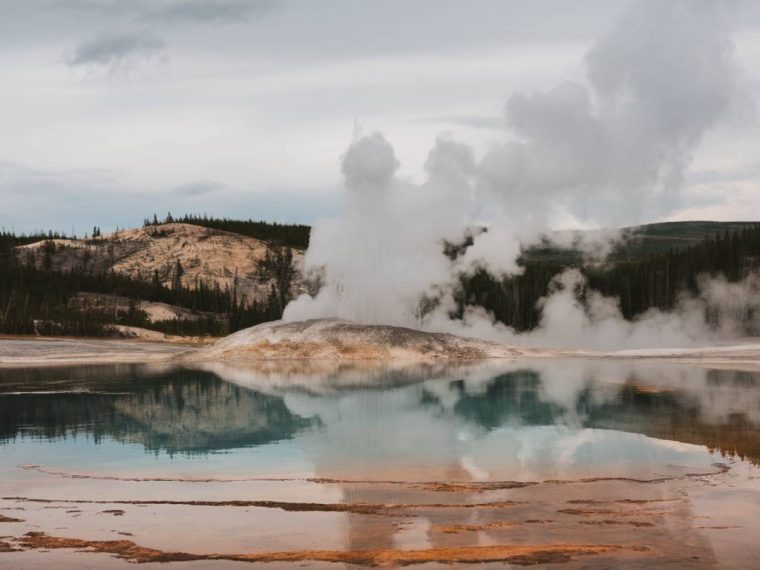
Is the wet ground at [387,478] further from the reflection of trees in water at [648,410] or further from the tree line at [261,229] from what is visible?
the tree line at [261,229]

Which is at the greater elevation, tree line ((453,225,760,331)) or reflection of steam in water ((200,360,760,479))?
tree line ((453,225,760,331))

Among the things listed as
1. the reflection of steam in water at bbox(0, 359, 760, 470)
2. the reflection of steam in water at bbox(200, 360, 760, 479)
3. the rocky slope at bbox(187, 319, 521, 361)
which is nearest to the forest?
the rocky slope at bbox(187, 319, 521, 361)

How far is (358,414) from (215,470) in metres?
9.86

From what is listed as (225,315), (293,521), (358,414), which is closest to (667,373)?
(358,414)

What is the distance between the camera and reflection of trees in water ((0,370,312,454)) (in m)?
21.5

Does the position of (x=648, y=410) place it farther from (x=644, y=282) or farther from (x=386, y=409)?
(x=644, y=282)

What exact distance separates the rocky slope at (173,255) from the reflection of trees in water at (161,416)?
87.4 m

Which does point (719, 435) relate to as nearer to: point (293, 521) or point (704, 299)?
point (293, 521)

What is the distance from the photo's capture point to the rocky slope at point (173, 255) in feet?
408

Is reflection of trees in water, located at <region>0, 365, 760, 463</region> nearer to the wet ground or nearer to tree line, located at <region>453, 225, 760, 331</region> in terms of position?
the wet ground

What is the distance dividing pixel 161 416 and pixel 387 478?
13219 millimetres

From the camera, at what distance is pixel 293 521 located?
11.7m

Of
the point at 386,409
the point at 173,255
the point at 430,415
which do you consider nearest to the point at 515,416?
the point at 430,415

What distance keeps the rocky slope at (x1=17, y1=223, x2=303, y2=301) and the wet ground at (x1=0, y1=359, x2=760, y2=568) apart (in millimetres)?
92990
